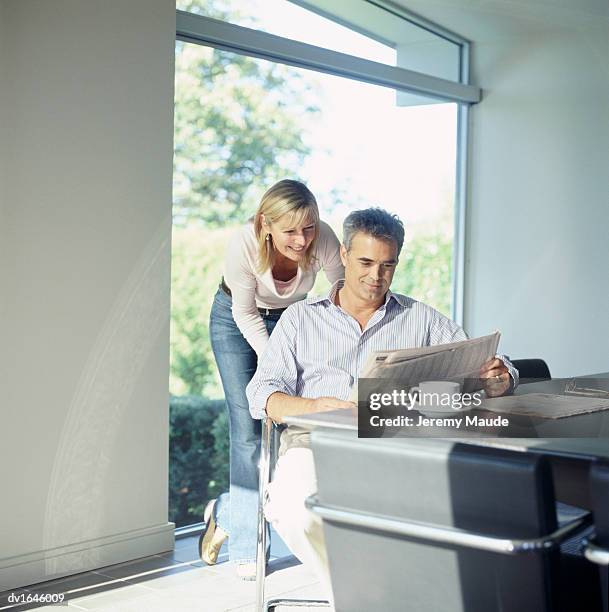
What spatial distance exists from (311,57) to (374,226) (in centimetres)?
167

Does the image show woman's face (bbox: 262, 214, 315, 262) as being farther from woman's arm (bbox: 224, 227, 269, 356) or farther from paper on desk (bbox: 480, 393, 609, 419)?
paper on desk (bbox: 480, 393, 609, 419)

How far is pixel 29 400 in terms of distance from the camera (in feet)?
11.0

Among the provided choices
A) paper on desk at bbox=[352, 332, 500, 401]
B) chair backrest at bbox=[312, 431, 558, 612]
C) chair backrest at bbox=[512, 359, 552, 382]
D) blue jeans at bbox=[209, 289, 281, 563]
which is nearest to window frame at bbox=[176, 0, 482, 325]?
blue jeans at bbox=[209, 289, 281, 563]

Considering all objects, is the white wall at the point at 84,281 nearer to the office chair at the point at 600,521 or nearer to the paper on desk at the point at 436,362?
the paper on desk at the point at 436,362

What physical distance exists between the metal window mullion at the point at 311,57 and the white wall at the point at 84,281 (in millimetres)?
172

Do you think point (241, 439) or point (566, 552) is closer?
point (566, 552)

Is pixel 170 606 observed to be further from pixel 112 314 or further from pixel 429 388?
pixel 429 388

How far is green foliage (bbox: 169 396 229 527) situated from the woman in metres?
0.31

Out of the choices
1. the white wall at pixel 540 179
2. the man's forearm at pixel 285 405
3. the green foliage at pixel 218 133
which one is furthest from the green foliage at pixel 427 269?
the man's forearm at pixel 285 405

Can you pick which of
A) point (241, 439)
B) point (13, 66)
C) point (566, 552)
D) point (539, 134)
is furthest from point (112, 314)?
point (539, 134)

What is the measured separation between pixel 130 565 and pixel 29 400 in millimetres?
777

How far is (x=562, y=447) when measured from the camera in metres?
1.82

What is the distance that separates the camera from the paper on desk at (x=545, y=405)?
2.31m

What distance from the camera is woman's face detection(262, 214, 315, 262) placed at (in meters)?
3.66
